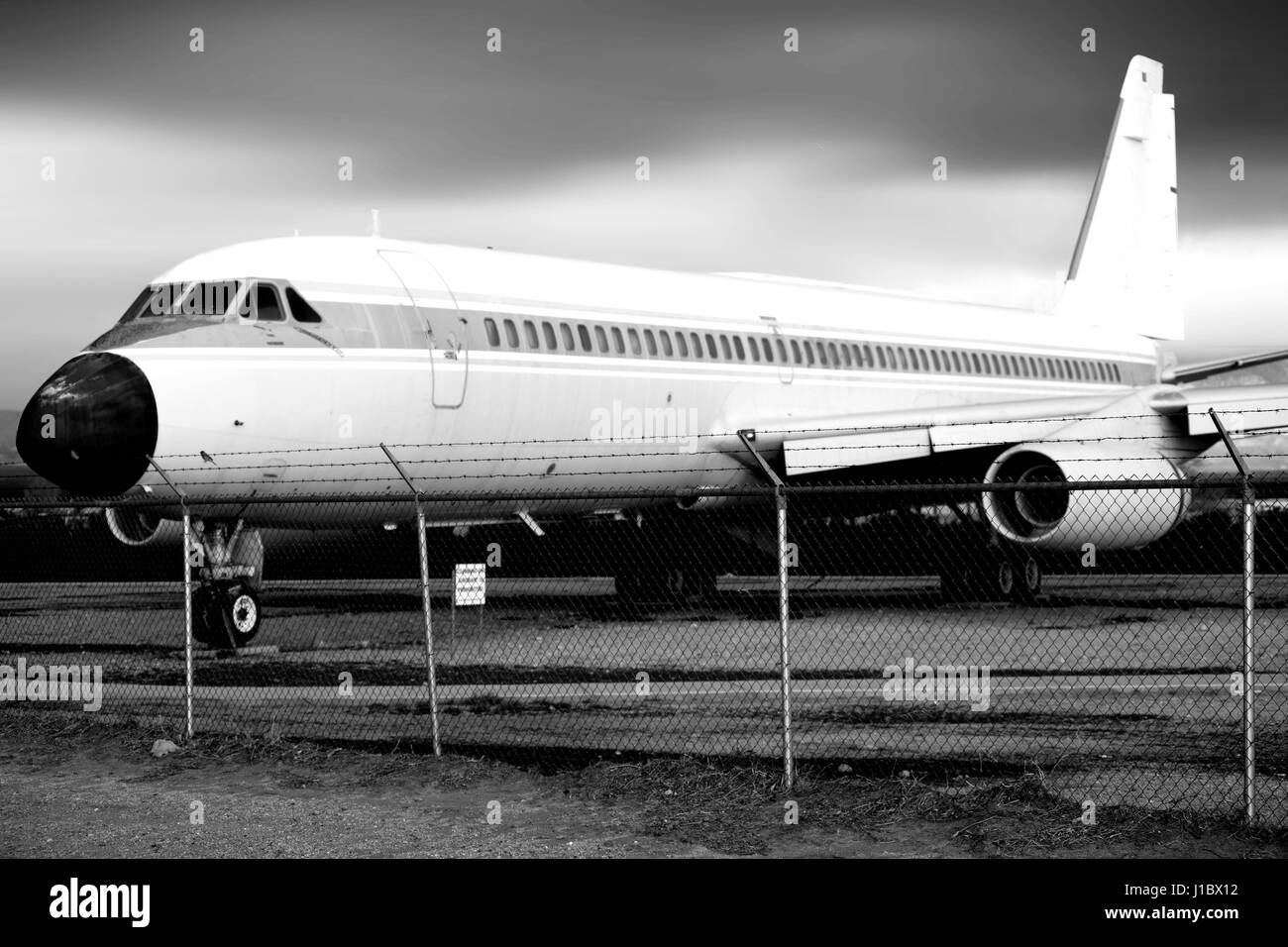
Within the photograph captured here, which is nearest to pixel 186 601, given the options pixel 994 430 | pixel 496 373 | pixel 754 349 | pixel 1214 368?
pixel 496 373

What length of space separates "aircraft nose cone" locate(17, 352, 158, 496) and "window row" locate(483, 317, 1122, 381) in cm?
432

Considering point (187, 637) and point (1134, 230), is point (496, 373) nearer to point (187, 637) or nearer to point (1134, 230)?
point (187, 637)

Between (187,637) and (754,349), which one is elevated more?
(754,349)

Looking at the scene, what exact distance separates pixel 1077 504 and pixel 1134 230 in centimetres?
1582

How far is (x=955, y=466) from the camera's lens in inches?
786

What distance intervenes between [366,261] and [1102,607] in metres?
10.4

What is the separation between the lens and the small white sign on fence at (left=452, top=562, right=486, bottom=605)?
13501mm

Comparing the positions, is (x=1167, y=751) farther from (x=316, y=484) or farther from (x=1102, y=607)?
(x=1102, y=607)

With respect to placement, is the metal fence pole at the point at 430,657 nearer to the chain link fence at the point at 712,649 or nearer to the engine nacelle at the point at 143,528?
the chain link fence at the point at 712,649

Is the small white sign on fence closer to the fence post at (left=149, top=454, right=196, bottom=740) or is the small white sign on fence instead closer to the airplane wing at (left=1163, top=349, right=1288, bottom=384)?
the fence post at (left=149, top=454, right=196, bottom=740)

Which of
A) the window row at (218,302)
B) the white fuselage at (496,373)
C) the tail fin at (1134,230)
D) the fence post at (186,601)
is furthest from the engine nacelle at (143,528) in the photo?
the tail fin at (1134,230)

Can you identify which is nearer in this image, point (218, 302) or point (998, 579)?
point (218, 302)

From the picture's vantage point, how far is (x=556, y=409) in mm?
17266

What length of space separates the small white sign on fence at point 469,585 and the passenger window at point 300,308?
3.04m
